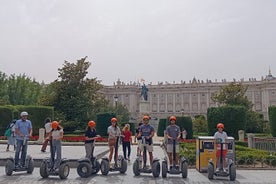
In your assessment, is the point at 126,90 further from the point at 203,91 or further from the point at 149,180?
the point at 149,180

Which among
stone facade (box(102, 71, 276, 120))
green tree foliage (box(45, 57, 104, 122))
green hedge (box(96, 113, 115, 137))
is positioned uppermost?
stone facade (box(102, 71, 276, 120))

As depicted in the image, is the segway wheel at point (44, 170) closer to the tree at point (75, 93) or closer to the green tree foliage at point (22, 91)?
the tree at point (75, 93)

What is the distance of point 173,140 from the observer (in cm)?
1068

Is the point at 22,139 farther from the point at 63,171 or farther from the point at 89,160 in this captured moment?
the point at 89,160

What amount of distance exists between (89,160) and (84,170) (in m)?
0.34

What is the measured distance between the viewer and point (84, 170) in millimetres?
10461

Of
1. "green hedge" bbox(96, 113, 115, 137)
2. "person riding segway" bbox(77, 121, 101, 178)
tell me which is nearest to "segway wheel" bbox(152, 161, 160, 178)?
"person riding segway" bbox(77, 121, 101, 178)

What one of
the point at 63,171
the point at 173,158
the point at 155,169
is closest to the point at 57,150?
the point at 63,171

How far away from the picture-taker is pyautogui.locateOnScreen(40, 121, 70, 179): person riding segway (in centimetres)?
1013

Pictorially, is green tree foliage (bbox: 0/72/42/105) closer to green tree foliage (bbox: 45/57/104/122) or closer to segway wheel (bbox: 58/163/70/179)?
green tree foliage (bbox: 45/57/104/122)

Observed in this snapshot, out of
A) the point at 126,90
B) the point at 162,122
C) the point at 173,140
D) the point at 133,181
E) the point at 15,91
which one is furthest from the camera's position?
the point at 126,90

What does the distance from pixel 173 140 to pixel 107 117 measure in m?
23.8

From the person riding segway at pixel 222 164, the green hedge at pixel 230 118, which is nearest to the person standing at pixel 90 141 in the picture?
the person riding segway at pixel 222 164

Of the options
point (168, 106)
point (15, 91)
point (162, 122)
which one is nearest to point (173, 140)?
point (162, 122)
